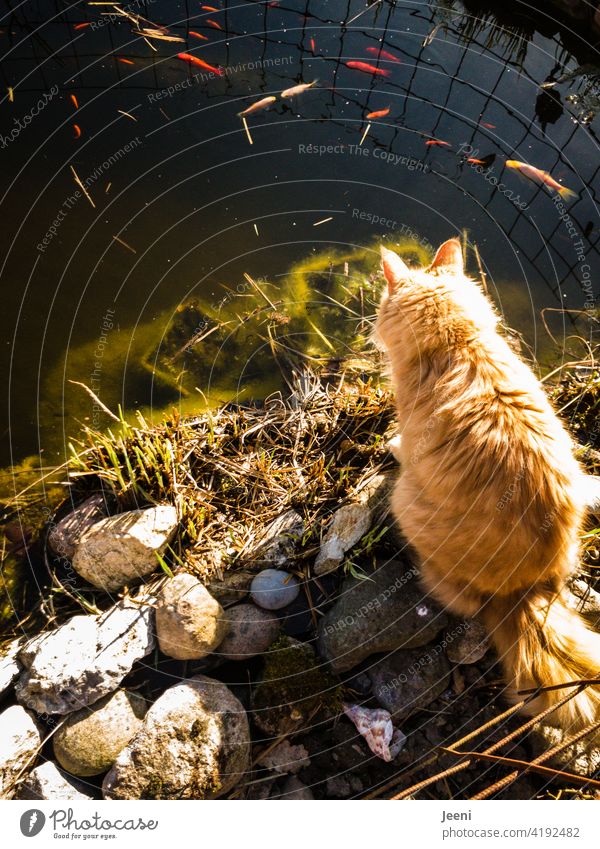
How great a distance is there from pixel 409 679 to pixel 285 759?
0.75 meters

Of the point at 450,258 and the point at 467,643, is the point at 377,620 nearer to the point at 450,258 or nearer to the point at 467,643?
the point at 467,643

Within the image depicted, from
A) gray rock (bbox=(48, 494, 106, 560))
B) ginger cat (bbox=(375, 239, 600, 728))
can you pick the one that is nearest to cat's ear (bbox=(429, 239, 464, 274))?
ginger cat (bbox=(375, 239, 600, 728))

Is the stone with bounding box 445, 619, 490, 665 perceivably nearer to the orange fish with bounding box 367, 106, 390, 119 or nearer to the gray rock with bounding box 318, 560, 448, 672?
the gray rock with bounding box 318, 560, 448, 672

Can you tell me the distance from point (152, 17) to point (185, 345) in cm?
379

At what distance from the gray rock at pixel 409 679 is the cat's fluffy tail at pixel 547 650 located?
1.15ft

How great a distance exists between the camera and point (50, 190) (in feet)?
14.1

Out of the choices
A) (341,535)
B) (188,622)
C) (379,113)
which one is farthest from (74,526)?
(379,113)

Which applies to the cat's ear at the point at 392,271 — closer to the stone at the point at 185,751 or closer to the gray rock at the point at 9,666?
the stone at the point at 185,751

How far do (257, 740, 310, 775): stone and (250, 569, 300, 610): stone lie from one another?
2.25 feet

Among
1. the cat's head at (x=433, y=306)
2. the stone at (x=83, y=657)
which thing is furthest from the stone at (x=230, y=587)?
the cat's head at (x=433, y=306)

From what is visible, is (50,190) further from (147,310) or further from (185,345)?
(185,345)

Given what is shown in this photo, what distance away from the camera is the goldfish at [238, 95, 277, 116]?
4859mm
